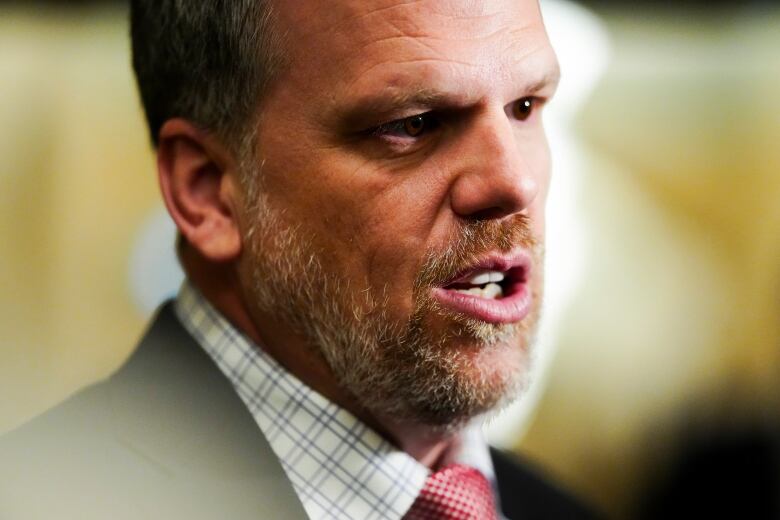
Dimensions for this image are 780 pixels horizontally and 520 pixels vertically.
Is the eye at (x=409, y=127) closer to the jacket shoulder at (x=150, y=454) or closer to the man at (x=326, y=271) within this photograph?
the man at (x=326, y=271)

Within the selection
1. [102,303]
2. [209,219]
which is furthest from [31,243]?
[209,219]

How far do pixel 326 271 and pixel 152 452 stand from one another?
30cm

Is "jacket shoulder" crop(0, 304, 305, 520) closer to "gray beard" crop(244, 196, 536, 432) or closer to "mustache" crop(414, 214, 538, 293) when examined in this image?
"gray beard" crop(244, 196, 536, 432)

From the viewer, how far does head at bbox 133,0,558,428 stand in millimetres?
1037

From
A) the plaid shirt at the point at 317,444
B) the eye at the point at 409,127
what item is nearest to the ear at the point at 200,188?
the plaid shirt at the point at 317,444

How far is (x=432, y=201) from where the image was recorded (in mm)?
1055

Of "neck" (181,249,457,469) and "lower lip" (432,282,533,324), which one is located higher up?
"lower lip" (432,282,533,324)

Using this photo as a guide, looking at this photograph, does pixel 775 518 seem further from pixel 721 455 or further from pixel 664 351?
pixel 664 351

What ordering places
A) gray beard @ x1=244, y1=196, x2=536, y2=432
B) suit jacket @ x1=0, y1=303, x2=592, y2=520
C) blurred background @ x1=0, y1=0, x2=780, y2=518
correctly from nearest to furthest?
suit jacket @ x1=0, y1=303, x2=592, y2=520 < gray beard @ x1=244, y1=196, x2=536, y2=432 < blurred background @ x1=0, y1=0, x2=780, y2=518

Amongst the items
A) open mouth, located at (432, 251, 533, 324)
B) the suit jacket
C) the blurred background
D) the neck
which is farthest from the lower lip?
the blurred background

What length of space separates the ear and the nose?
31 centimetres

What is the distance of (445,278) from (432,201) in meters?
0.09

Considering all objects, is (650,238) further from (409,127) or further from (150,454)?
(150,454)

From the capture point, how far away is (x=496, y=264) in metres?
1.08
